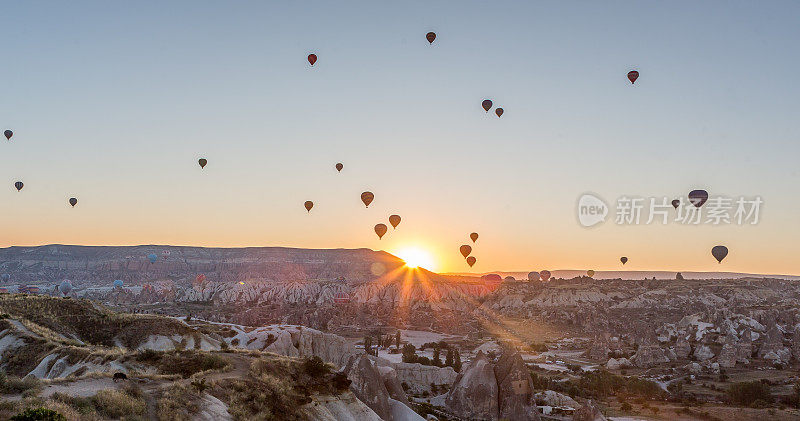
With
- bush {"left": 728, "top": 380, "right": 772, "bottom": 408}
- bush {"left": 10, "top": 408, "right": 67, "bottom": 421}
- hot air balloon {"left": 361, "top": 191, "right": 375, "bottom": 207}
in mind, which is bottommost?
bush {"left": 728, "top": 380, "right": 772, "bottom": 408}

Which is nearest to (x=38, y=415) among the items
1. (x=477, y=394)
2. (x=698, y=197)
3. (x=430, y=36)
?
(x=477, y=394)

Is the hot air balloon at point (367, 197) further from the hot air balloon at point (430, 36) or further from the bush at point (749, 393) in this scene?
the bush at point (749, 393)

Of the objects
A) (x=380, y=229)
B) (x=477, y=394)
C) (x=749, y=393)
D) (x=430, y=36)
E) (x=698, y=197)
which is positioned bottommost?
(x=749, y=393)

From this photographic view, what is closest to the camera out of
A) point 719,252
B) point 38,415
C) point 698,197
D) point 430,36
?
point 38,415

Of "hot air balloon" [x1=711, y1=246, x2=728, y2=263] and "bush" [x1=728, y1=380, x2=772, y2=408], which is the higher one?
"hot air balloon" [x1=711, y1=246, x2=728, y2=263]

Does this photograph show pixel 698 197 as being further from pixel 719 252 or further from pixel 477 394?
pixel 477 394

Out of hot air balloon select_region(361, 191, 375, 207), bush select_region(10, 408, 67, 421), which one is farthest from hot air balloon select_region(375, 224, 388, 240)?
bush select_region(10, 408, 67, 421)

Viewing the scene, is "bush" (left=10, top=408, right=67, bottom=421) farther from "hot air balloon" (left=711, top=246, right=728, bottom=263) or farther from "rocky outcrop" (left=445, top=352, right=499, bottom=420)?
"hot air balloon" (left=711, top=246, right=728, bottom=263)
